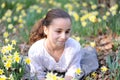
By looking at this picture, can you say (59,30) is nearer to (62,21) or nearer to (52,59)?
(62,21)

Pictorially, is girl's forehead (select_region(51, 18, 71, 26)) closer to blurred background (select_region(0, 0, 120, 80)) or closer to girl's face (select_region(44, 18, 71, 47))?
girl's face (select_region(44, 18, 71, 47))

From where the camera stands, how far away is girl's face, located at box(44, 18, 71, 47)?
3.47 meters

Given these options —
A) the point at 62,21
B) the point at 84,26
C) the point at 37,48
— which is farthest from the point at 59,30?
the point at 84,26

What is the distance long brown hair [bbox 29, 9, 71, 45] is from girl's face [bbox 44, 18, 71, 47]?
0.06 metres

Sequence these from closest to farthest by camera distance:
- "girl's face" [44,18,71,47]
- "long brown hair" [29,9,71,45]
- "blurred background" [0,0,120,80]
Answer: "girl's face" [44,18,71,47], "long brown hair" [29,9,71,45], "blurred background" [0,0,120,80]

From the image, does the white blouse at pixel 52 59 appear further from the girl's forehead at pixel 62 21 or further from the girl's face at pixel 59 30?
the girl's forehead at pixel 62 21

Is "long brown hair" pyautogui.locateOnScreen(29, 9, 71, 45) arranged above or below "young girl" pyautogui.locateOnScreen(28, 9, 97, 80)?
above

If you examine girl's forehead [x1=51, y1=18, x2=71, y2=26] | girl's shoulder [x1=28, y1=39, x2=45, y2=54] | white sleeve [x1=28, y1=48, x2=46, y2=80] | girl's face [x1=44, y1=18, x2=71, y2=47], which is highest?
girl's forehead [x1=51, y1=18, x2=71, y2=26]

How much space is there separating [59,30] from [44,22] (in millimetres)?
395

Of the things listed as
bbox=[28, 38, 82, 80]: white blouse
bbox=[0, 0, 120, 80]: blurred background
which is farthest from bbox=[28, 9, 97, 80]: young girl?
bbox=[0, 0, 120, 80]: blurred background

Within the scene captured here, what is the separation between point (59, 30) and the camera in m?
3.49

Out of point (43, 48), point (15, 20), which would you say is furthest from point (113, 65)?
point (15, 20)

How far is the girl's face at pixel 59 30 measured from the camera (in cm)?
347

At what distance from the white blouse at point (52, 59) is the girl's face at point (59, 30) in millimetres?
187
